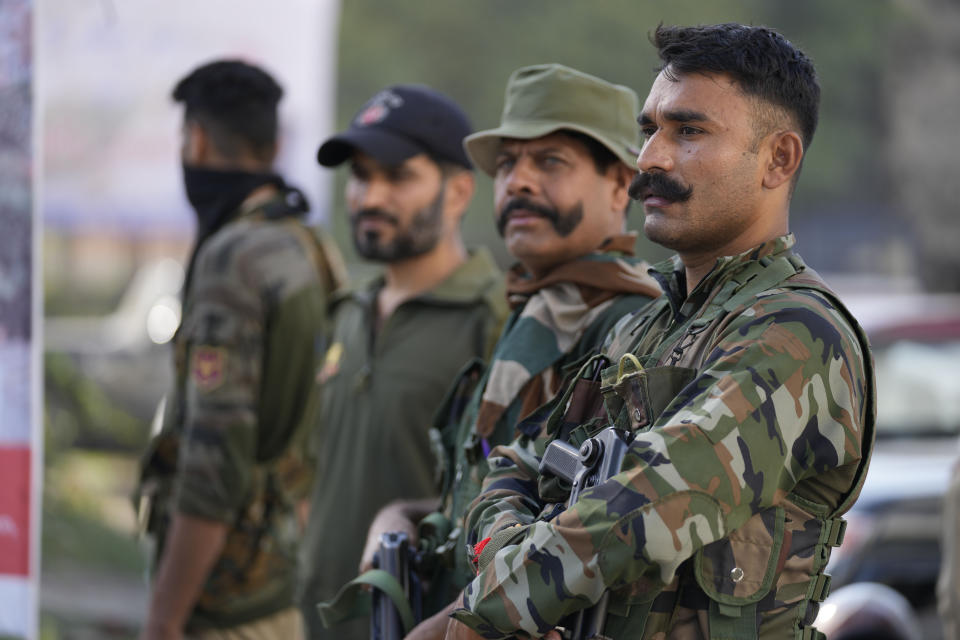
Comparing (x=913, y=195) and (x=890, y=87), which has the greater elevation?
(x=890, y=87)

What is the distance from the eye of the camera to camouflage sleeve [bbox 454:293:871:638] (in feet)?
5.31

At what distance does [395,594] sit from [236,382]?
46.1 inches

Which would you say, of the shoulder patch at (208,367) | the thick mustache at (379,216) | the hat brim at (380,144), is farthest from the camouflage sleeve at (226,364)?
the hat brim at (380,144)

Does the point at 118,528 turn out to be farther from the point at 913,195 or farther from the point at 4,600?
the point at 913,195

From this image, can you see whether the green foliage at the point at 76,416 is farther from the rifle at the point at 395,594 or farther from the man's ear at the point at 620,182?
the man's ear at the point at 620,182

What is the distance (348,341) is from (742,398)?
1936 millimetres

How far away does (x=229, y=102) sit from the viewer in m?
3.65

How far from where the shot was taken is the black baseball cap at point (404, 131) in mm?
3355

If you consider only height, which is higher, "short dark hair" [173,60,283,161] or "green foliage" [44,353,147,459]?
"short dark hair" [173,60,283,161]

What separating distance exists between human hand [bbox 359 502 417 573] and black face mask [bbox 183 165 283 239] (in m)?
1.29

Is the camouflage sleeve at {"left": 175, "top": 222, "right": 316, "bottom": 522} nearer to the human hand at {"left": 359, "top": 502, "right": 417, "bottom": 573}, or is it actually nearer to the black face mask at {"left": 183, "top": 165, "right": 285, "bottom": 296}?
the black face mask at {"left": 183, "top": 165, "right": 285, "bottom": 296}

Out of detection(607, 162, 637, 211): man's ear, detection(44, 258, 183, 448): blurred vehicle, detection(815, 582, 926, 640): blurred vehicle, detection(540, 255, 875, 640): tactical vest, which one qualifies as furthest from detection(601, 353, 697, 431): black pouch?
detection(44, 258, 183, 448): blurred vehicle

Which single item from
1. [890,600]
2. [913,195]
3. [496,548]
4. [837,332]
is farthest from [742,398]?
[913,195]

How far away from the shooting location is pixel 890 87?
359 inches
